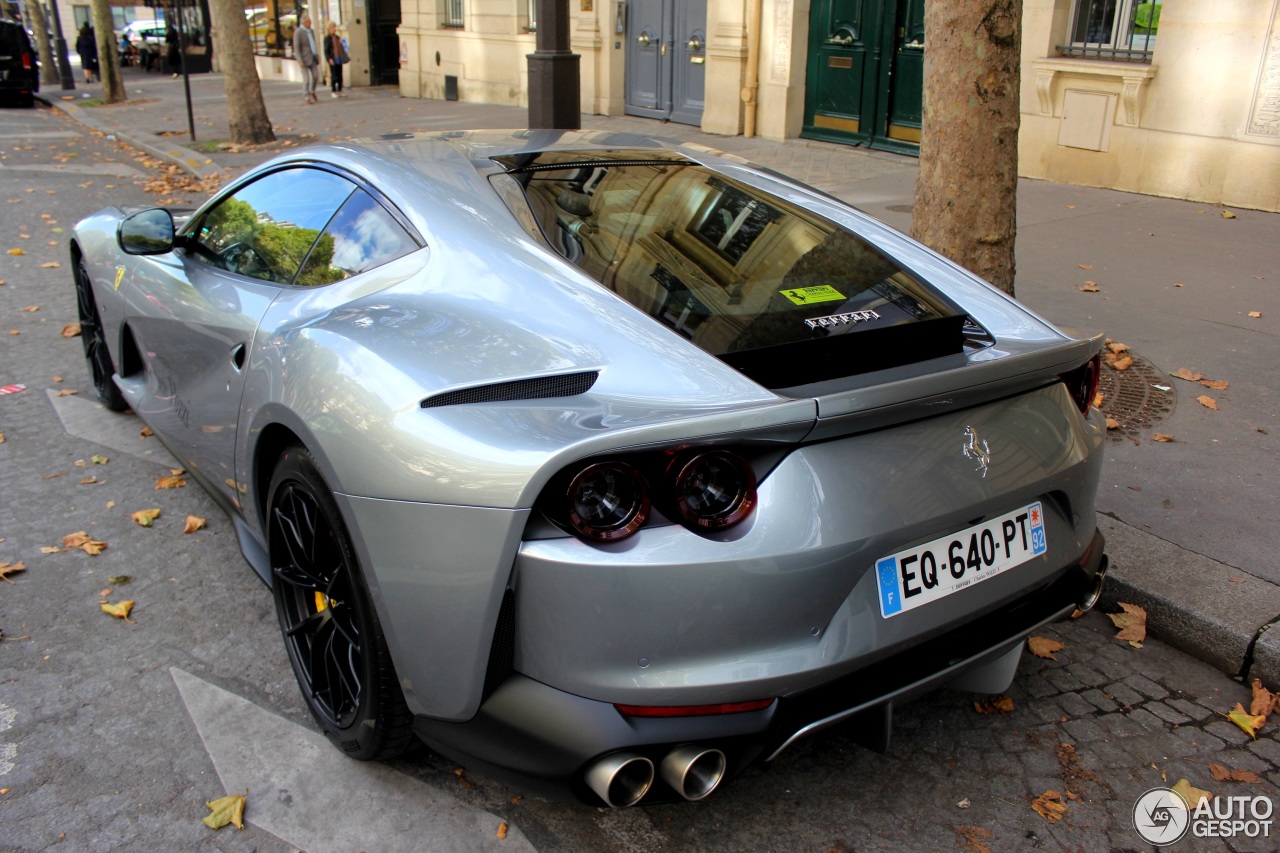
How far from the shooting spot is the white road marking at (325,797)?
A: 97.9 inches

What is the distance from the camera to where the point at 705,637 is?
6.68 ft

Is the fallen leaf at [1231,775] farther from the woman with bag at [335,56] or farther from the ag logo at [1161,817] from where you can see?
the woman with bag at [335,56]

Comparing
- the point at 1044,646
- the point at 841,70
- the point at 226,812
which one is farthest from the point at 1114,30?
the point at 226,812

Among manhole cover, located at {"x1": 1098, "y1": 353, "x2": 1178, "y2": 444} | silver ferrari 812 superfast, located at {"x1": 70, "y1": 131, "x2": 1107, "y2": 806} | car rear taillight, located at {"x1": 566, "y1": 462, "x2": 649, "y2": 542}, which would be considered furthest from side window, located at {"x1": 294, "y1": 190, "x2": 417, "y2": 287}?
manhole cover, located at {"x1": 1098, "y1": 353, "x2": 1178, "y2": 444}

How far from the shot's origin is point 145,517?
413cm

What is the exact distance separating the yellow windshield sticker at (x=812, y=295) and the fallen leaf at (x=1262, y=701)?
1.76 metres

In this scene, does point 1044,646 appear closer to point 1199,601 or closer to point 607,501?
point 1199,601

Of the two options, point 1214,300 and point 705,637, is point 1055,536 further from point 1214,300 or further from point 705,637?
point 1214,300

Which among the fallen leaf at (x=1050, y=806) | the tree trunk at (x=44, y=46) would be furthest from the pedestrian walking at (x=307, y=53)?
the fallen leaf at (x=1050, y=806)

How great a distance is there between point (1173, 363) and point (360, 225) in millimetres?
4454

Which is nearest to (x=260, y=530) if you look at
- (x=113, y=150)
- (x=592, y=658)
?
Result: (x=592, y=658)

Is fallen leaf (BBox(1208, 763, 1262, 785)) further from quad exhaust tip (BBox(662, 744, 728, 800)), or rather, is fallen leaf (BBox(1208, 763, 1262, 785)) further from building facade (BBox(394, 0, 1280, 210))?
building facade (BBox(394, 0, 1280, 210))

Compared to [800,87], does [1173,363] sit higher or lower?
lower

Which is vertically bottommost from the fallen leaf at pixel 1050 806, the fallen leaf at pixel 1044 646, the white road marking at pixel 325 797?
the fallen leaf at pixel 1044 646
